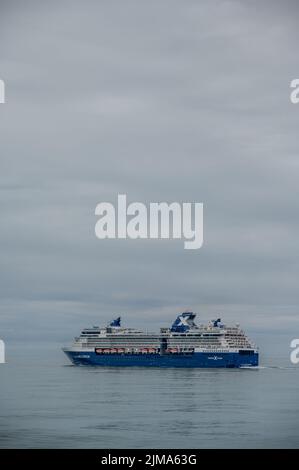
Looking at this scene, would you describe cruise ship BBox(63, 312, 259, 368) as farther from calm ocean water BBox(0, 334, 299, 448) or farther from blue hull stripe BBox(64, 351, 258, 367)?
calm ocean water BBox(0, 334, 299, 448)

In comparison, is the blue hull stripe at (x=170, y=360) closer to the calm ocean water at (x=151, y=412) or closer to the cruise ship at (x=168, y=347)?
the cruise ship at (x=168, y=347)

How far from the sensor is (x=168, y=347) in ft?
284

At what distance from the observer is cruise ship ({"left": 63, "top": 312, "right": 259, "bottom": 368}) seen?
8462 cm

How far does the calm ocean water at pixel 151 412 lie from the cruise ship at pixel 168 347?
35.8 ft

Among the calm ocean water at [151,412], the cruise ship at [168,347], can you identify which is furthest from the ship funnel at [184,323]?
the calm ocean water at [151,412]

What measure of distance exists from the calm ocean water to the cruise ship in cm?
1092

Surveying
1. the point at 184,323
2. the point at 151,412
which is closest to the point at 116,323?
the point at 184,323

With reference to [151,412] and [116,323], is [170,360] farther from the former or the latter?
[151,412]

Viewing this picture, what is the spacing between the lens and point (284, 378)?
78.1m

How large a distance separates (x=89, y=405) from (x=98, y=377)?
23.8 m

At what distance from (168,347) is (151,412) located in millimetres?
42697

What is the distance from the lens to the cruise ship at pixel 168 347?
84.6 m

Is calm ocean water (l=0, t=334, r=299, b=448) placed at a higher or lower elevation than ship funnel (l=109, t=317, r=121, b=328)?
lower

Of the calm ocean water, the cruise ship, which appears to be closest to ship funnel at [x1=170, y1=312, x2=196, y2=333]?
the cruise ship
